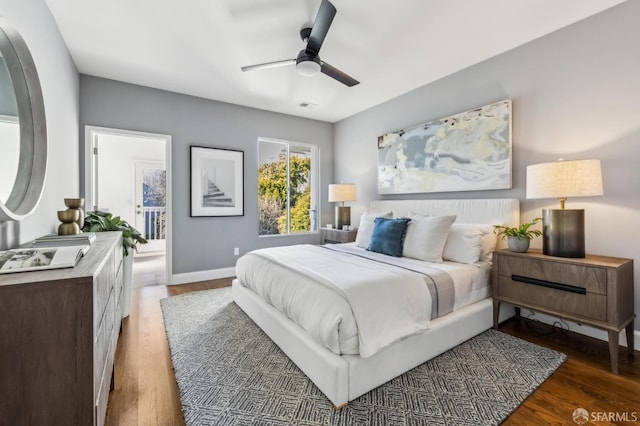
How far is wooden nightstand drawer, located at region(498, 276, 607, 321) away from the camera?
76.4 inches

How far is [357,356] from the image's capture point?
1609mm

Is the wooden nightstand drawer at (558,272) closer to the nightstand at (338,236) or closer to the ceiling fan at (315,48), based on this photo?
the nightstand at (338,236)

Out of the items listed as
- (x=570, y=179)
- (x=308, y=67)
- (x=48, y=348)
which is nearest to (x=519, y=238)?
(x=570, y=179)

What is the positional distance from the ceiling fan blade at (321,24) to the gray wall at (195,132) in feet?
7.74

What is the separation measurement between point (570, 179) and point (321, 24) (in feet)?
7.18

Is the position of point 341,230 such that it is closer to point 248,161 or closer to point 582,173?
point 248,161

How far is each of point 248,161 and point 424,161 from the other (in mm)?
2651

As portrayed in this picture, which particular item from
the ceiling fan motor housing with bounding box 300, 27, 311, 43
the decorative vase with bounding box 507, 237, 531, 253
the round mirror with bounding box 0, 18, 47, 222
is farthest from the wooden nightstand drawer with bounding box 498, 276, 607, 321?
the round mirror with bounding box 0, 18, 47, 222

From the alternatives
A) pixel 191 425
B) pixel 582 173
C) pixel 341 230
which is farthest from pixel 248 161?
pixel 582 173

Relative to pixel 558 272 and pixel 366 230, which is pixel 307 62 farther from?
pixel 558 272

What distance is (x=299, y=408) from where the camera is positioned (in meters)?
1.56

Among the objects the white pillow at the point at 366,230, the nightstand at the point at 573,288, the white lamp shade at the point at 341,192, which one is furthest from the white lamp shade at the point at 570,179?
the white lamp shade at the point at 341,192

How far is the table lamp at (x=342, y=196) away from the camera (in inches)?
176

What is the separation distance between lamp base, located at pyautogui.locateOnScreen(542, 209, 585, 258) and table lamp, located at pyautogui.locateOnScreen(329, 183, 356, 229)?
2637 millimetres
